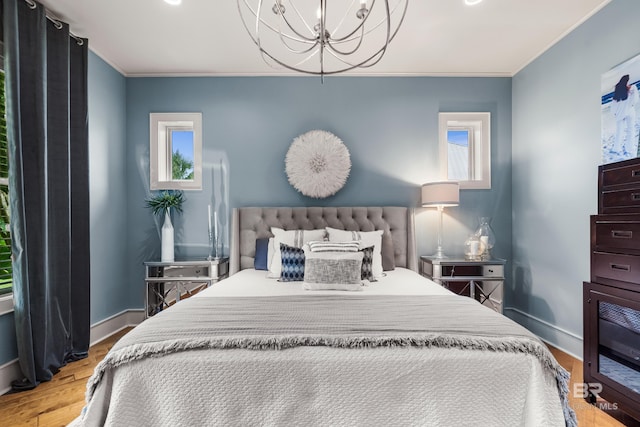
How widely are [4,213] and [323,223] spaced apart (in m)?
2.46

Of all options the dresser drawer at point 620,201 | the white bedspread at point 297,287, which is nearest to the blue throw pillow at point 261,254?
the white bedspread at point 297,287

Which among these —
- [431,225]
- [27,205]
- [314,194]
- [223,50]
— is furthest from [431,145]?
[27,205]

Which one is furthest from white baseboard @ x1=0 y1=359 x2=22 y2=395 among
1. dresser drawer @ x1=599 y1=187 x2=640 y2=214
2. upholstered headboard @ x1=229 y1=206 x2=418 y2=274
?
dresser drawer @ x1=599 y1=187 x2=640 y2=214

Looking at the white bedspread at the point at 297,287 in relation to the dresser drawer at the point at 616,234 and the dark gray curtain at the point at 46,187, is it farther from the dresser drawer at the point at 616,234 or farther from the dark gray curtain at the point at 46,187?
the dark gray curtain at the point at 46,187

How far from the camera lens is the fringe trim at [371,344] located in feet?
4.25

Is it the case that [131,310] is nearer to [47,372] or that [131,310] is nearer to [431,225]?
[47,372]

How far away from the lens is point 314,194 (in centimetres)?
340

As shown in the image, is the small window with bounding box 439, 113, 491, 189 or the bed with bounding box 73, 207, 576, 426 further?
the small window with bounding box 439, 113, 491, 189

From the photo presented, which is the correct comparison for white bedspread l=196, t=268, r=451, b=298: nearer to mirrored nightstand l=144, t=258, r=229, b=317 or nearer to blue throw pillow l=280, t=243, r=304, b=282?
blue throw pillow l=280, t=243, r=304, b=282

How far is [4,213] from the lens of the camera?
223 centimetres

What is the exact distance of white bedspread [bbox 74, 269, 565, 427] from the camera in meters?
1.24

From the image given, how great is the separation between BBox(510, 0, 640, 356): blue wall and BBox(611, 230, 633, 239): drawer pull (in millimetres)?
719

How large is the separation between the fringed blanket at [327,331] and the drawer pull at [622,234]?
0.98 metres

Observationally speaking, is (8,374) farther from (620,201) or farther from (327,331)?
(620,201)
